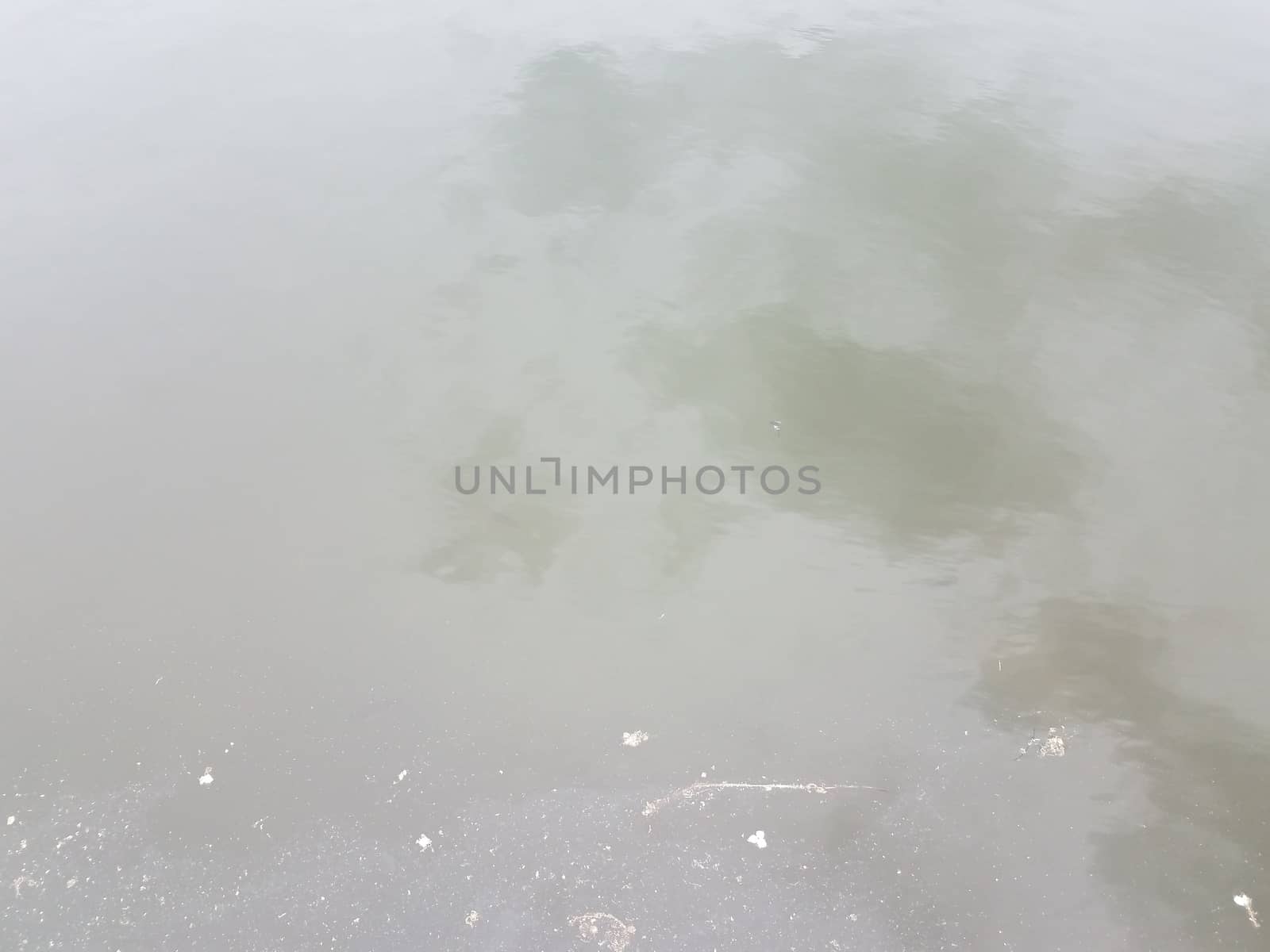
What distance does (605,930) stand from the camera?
3.67 meters

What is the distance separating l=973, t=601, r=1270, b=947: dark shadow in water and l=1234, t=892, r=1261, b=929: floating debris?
0.03 meters

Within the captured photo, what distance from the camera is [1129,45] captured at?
27.8 feet

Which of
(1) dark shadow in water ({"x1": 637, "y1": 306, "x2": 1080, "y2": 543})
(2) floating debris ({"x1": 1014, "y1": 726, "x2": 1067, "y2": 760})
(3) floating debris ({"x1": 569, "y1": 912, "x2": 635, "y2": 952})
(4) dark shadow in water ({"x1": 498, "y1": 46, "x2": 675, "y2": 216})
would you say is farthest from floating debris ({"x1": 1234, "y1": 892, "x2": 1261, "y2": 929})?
(4) dark shadow in water ({"x1": 498, "y1": 46, "x2": 675, "y2": 216})

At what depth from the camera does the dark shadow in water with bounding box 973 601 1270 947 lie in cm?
378

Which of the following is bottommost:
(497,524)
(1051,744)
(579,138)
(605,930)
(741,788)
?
(605,930)

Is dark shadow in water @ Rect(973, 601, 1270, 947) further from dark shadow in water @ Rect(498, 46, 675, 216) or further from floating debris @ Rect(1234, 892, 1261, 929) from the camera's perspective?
dark shadow in water @ Rect(498, 46, 675, 216)

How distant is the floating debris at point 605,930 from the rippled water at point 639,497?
19 millimetres

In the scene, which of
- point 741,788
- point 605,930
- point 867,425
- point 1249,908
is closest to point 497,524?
point 741,788

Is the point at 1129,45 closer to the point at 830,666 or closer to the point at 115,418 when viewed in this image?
the point at 830,666

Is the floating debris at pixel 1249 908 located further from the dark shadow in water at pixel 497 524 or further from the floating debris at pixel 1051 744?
the dark shadow in water at pixel 497 524

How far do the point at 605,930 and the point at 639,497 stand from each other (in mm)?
2395

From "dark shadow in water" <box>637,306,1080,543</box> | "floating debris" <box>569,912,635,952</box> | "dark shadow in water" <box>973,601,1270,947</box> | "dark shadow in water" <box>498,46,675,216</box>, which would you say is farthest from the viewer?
"dark shadow in water" <box>498,46,675,216</box>

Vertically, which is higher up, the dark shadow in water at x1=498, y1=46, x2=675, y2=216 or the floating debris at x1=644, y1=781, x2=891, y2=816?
the dark shadow in water at x1=498, y1=46, x2=675, y2=216

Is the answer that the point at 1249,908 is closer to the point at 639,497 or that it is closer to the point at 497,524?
the point at 639,497
